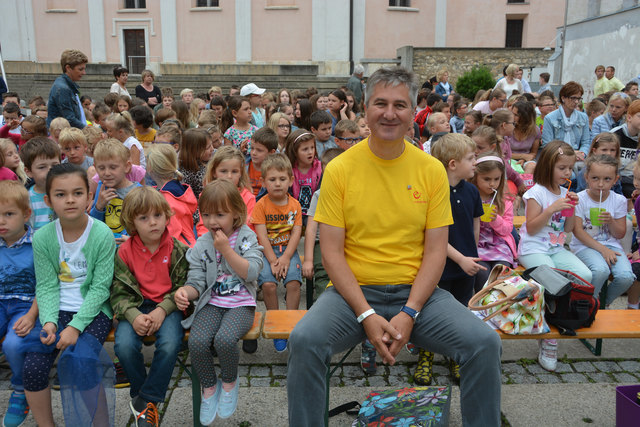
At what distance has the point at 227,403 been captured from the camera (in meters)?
3.12

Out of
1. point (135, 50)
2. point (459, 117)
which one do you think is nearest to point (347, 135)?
point (459, 117)

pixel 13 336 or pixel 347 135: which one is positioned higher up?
pixel 347 135

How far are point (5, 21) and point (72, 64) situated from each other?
24746mm

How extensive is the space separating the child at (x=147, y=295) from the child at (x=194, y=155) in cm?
177

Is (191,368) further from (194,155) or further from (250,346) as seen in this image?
(194,155)

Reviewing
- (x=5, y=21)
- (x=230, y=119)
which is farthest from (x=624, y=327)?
(x=5, y=21)

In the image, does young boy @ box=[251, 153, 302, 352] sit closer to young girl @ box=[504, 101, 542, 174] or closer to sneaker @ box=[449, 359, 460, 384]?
sneaker @ box=[449, 359, 460, 384]

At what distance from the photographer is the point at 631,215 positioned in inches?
200

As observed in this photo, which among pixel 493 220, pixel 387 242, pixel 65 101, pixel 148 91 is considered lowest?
pixel 493 220

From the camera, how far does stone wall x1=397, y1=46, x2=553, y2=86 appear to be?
85.9 ft

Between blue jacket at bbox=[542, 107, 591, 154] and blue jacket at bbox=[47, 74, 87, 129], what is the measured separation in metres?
6.56

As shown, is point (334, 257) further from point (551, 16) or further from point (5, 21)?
point (551, 16)

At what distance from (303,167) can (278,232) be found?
2.94 ft

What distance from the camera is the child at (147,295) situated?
3.05 metres
